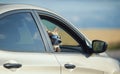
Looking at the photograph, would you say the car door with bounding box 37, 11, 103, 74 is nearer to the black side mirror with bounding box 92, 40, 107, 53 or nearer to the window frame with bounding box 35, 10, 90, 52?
the window frame with bounding box 35, 10, 90, 52

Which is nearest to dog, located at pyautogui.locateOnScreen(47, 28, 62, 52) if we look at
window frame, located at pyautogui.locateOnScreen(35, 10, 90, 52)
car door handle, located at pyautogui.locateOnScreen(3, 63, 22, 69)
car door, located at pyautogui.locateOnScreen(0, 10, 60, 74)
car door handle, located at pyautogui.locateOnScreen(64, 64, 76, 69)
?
window frame, located at pyautogui.locateOnScreen(35, 10, 90, 52)

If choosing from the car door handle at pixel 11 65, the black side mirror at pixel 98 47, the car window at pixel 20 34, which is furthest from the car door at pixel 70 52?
the car door handle at pixel 11 65

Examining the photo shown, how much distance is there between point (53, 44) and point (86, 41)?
439mm

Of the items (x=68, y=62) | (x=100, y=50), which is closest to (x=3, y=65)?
(x=68, y=62)

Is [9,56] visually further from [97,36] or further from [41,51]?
[97,36]

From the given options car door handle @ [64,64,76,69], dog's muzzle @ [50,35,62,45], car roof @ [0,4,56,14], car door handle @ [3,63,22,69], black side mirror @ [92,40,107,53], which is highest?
car roof @ [0,4,56,14]

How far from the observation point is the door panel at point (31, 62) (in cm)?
607

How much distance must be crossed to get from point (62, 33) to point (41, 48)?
2.82ft

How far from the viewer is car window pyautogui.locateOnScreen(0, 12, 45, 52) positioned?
6.32m

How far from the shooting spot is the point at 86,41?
7527 mm

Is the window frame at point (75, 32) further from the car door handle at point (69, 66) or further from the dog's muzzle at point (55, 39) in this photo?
the car door handle at point (69, 66)

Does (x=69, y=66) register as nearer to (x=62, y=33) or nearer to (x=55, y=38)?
(x=55, y=38)

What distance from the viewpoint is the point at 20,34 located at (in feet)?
21.7

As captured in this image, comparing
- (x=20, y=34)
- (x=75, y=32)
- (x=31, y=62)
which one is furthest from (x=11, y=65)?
(x=75, y=32)
